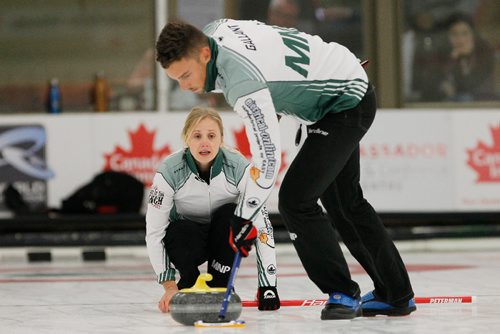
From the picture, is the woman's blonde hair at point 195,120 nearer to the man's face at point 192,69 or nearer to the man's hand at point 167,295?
the man's hand at point 167,295

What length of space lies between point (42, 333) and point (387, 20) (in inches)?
268

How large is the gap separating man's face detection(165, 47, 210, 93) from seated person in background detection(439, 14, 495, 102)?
6.47 metres

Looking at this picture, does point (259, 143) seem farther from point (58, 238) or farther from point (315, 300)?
point (58, 238)

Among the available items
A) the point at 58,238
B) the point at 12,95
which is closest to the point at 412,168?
the point at 58,238

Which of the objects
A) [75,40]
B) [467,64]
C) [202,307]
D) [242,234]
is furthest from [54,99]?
[242,234]

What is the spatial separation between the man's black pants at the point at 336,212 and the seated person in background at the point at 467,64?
19.4 feet

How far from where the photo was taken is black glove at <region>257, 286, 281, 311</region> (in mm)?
4305

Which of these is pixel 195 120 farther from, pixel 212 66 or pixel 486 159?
pixel 486 159

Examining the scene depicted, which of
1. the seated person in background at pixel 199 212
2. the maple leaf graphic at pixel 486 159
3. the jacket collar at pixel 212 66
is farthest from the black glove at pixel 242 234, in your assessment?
the maple leaf graphic at pixel 486 159

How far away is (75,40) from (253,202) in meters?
6.80

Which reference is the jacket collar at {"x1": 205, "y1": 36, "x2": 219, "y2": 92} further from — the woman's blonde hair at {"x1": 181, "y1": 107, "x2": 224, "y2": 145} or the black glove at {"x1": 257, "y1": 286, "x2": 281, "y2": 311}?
the black glove at {"x1": 257, "y1": 286, "x2": 281, "y2": 311}

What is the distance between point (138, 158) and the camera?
29.5ft

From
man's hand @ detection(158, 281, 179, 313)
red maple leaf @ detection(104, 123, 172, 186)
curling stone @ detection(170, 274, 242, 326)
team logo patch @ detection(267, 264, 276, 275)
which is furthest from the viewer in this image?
red maple leaf @ detection(104, 123, 172, 186)

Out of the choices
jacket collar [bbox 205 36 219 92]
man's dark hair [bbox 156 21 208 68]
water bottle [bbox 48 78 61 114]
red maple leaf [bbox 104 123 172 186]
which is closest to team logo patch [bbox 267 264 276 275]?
jacket collar [bbox 205 36 219 92]
